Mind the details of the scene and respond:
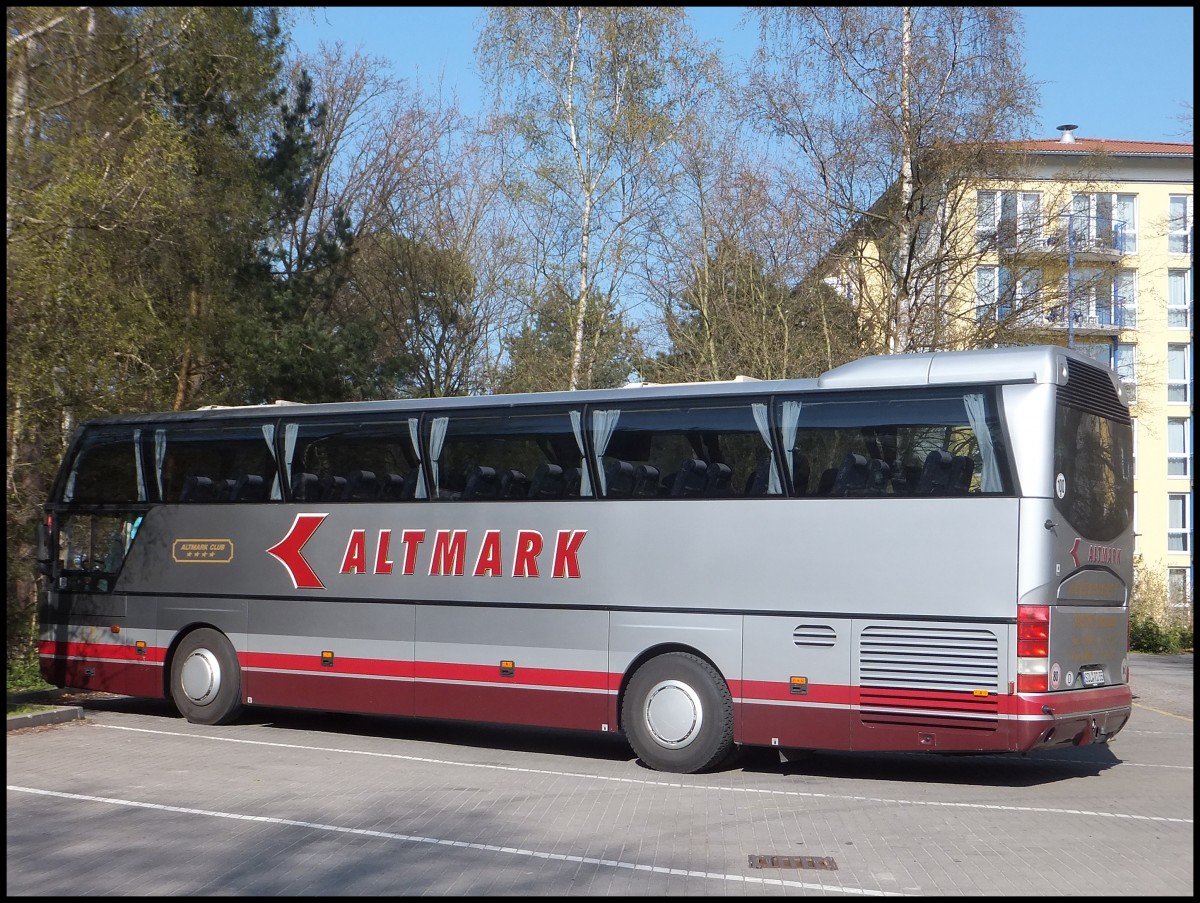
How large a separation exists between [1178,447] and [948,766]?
4443 centimetres

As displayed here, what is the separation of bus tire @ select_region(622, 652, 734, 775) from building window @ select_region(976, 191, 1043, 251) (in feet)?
38.6

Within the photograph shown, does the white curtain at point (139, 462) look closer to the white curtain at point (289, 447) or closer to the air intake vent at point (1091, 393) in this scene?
the white curtain at point (289, 447)

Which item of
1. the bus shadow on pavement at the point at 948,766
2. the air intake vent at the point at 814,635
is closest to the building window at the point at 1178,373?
the bus shadow on pavement at the point at 948,766

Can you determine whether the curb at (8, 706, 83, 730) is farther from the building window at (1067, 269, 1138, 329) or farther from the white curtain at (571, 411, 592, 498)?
the building window at (1067, 269, 1138, 329)

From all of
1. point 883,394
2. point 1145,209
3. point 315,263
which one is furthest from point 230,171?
point 1145,209

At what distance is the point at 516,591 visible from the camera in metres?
13.1

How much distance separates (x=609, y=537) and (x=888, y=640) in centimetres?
283

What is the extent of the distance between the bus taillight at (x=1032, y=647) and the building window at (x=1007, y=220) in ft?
39.0

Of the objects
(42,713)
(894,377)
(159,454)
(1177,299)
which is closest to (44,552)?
(159,454)

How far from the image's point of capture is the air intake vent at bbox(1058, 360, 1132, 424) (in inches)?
432

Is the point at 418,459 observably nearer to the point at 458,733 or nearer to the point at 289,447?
the point at 289,447

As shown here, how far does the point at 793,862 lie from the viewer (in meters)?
8.20

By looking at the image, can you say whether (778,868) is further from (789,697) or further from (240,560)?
(240,560)

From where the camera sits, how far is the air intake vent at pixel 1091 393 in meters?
11.0
